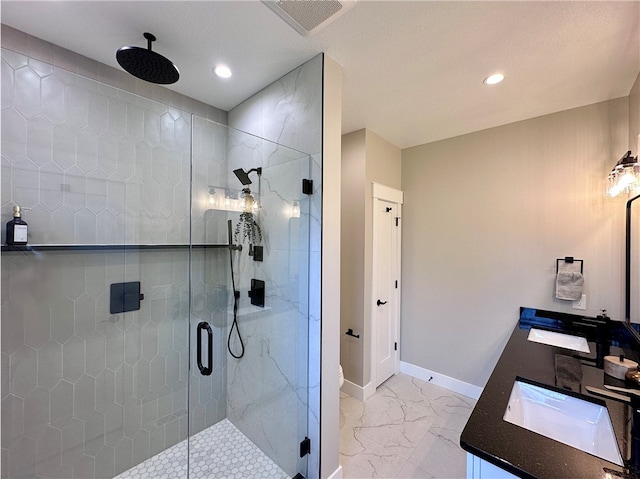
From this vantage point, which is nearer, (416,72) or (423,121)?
(416,72)

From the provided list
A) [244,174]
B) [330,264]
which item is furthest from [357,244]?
[244,174]

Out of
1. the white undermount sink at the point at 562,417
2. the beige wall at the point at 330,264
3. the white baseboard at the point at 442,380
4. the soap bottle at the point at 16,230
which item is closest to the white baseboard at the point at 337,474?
the beige wall at the point at 330,264

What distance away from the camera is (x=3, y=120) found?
4.52 feet

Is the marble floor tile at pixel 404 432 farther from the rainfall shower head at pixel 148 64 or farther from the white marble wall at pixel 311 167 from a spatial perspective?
the rainfall shower head at pixel 148 64

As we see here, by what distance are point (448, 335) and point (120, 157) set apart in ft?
10.9

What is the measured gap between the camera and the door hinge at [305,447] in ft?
5.64

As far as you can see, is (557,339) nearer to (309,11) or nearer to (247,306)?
(247,306)

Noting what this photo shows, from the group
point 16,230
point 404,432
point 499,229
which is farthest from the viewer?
point 499,229

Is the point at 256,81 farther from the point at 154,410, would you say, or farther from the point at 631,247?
the point at 631,247

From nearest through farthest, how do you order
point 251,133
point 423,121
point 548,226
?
point 251,133
point 548,226
point 423,121

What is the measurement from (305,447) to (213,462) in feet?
2.46

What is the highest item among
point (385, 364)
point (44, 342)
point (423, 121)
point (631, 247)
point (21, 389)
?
point (423, 121)

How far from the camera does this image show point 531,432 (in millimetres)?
997

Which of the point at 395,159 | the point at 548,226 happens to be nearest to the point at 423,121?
the point at 395,159
